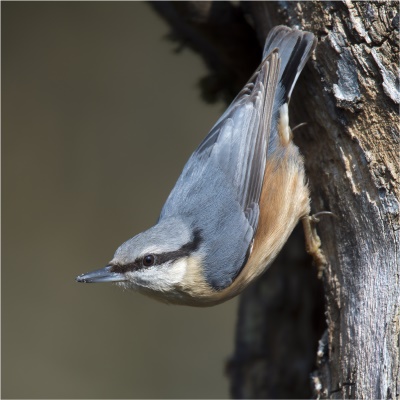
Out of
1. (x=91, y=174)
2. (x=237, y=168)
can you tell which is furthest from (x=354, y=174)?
(x=91, y=174)

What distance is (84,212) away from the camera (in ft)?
17.6

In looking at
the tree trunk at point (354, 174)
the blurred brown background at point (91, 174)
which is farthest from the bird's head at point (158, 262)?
the blurred brown background at point (91, 174)

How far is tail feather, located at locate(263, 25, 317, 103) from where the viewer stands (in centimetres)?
288

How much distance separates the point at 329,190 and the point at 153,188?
260 centimetres

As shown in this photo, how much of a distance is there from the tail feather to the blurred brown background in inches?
88.9

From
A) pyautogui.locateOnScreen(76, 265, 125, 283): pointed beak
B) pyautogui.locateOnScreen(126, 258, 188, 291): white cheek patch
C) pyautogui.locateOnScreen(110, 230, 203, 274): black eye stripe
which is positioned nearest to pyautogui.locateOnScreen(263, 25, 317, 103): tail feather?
pyautogui.locateOnScreen(110, 230, 203, 274): black eye stripe

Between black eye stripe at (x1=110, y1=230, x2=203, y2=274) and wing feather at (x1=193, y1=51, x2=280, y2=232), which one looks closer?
black eye stripe at (x1=110, y1=230, x2=203, y2=274)

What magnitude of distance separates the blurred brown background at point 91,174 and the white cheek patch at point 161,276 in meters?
2.45

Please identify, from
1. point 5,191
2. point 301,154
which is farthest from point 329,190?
point 5,191

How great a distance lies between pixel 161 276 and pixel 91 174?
2.70m

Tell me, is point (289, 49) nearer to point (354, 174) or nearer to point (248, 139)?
point (248, 139)

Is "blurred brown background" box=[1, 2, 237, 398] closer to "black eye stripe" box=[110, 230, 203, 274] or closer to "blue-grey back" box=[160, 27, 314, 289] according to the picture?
"blue-grey back" box=[160, 27, 314, 289]

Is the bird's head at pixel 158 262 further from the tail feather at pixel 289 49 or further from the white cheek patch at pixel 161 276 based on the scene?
the tail feather at pixel 289 49

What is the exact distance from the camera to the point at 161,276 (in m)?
2.76
